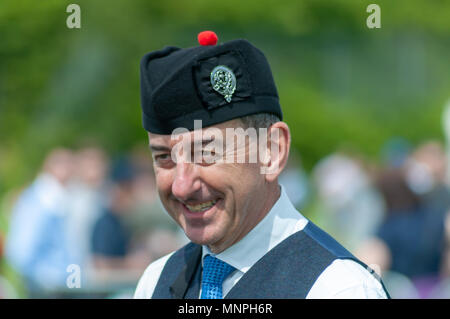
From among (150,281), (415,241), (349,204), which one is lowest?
(349,204)

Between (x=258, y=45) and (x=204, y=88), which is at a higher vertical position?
(x=204, y=88)

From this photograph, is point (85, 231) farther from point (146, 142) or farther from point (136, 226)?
point (146, 142)

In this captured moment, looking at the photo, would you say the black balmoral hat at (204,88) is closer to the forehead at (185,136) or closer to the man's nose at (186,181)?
the forehead at (185,136)

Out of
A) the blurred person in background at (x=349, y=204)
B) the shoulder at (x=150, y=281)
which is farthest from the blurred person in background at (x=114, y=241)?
the shoulder at (x=150, y=281)

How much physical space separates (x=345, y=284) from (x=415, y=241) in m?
4.44

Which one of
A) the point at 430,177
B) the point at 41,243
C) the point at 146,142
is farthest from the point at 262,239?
the point at 146,142

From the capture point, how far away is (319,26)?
1380 cm

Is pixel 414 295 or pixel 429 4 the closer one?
pixel 414 295

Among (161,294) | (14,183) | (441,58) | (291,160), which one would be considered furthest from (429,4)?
(161,294)

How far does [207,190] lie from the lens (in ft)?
7.19

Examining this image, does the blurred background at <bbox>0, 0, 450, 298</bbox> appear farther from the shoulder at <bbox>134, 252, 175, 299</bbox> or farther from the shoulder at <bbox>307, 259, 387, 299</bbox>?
the shoulder at <bbox>307, 259, 387, 299</bbox>

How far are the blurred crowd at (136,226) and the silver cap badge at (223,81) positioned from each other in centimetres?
403
